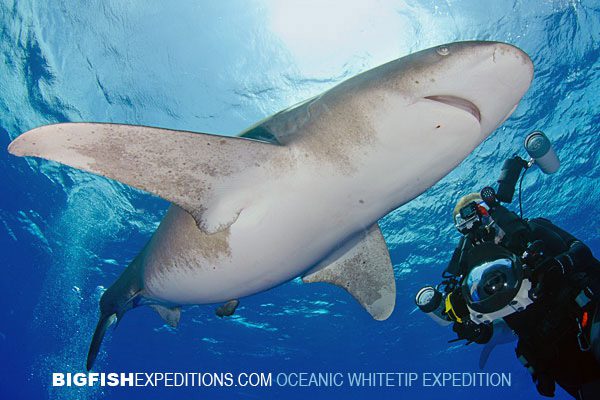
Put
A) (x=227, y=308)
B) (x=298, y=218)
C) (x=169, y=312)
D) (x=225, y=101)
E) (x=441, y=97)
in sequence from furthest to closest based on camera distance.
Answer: (x=225, y=101) < (x=169, y=312) < (x=227, y=308) < (x=298, y=218) < (x=441, y=97)

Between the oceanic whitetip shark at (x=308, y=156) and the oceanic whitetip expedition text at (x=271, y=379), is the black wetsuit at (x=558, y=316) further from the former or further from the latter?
the oceanic whitetip expedition text at (x=271, y=379)

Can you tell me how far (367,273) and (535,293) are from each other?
1972mm

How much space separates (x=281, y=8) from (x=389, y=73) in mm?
7273

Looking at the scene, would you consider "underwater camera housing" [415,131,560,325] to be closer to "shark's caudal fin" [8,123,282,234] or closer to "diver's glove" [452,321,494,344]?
"diver's glove" [452,321,494,344]

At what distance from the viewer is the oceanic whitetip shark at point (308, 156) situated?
2.35 metres

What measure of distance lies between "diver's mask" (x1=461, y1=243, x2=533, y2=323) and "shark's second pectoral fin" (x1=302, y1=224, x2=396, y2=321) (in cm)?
124

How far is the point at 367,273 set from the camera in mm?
4820

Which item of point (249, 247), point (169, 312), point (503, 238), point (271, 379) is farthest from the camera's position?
point (271, 379)

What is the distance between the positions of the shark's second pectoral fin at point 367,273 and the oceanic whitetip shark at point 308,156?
0.73 m

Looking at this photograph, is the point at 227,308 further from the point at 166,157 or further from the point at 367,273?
the point at 166,157

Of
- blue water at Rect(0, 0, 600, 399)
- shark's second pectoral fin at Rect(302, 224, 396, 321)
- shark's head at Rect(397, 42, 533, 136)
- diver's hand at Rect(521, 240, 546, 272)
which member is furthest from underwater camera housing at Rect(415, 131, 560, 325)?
blue water at Rect(0, 0, 600, 399)

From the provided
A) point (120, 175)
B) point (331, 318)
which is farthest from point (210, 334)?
point (120, 175)

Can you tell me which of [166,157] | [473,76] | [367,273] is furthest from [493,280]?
[166,157]

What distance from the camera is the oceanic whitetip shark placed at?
7.70 ft
